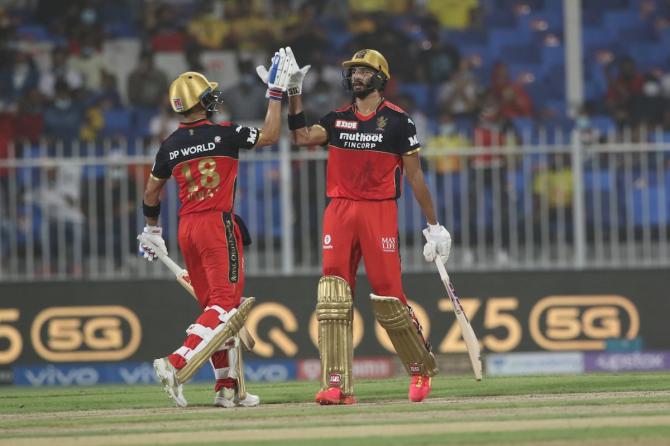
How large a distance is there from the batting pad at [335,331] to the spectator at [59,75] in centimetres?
1044

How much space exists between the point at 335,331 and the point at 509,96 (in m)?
10.3

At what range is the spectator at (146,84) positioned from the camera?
19641mm

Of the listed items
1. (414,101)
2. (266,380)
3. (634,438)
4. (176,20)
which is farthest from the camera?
(176,20)

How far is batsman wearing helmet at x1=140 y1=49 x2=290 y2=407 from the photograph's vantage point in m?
10.1

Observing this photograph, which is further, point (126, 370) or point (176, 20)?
point (176, 20)

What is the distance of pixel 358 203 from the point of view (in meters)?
10.1

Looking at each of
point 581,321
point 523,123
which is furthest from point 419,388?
point 523,123

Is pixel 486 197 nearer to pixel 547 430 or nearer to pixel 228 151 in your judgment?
pixel 228 151

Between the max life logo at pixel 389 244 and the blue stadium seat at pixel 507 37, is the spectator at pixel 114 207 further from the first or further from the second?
the blue stadium seat at pixel 507 37

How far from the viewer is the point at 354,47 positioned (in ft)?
68.7

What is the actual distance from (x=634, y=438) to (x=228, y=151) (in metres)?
3.76

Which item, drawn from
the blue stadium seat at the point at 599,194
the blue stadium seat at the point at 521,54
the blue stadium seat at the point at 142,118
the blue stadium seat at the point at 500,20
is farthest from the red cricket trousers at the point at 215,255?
the blue stadium seat at the point at 500,20

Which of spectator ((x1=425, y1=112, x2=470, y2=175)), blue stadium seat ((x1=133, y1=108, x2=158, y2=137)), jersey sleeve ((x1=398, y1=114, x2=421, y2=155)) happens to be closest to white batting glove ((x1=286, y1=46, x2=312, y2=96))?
jersey sleeve ((x1=398, y1=114, x2=421, y2=155))

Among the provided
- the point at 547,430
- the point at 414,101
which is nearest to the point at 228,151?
the point at 547,430
